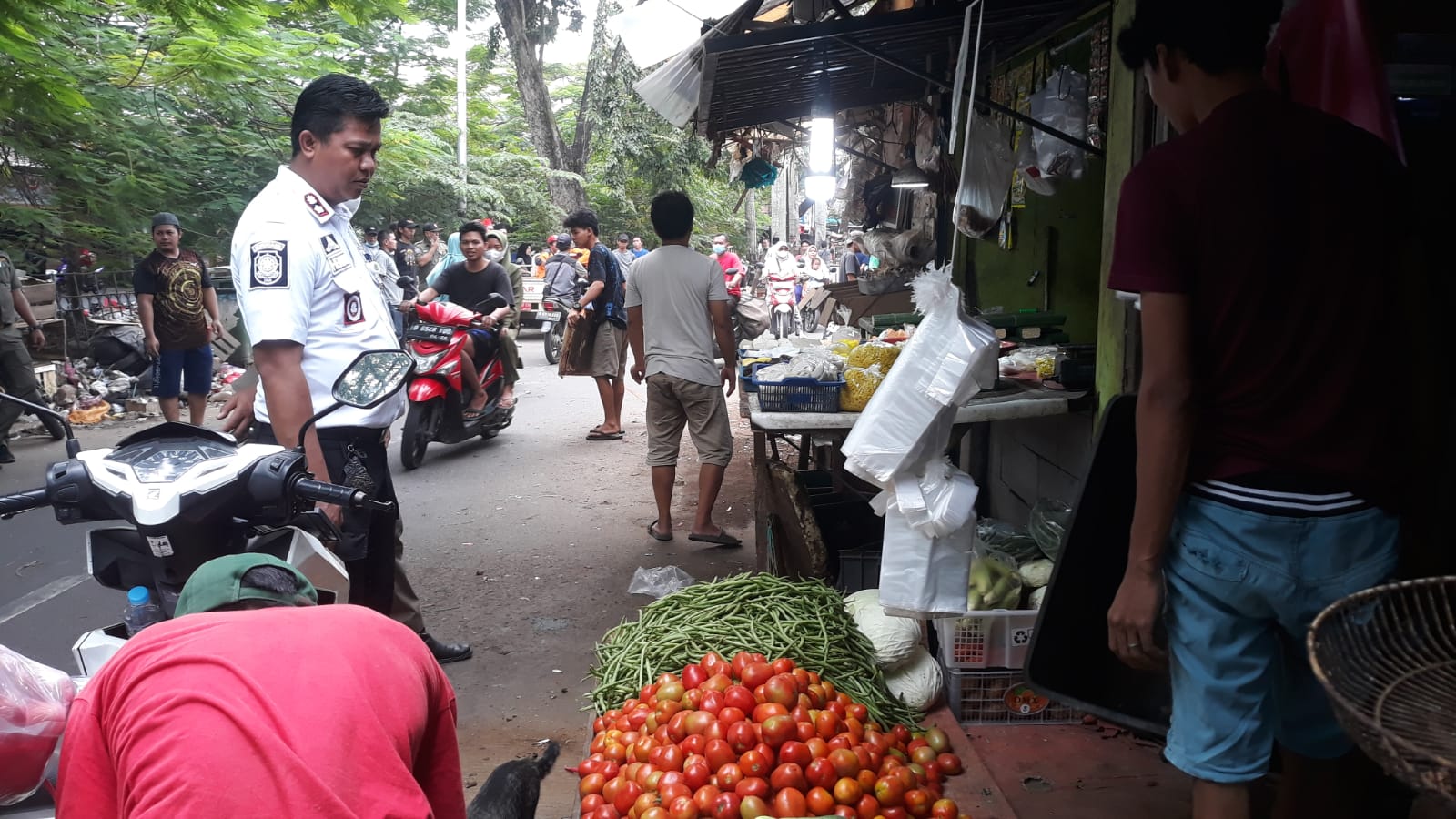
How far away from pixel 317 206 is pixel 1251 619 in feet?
9.18

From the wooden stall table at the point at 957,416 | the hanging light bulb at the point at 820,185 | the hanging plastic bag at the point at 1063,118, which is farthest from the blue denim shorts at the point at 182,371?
the hanging plastic bag at the point at 1063,118

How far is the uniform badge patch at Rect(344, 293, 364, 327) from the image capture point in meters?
3.20

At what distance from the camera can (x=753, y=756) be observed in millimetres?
2680

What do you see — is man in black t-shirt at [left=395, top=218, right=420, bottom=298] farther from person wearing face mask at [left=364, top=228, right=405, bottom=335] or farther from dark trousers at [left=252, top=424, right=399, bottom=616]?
dark trousers at [left=252, top=424, right=399, bottom=616]

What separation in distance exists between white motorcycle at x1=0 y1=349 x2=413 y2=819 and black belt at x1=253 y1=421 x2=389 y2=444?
3.35ft

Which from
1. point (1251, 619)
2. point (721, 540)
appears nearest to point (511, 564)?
point (721, 540)

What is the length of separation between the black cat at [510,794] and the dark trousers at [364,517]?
0.89 metres

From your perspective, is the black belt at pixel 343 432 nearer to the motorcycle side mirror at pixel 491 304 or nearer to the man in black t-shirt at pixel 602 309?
the motorcycle side mirror at pixel 491 304

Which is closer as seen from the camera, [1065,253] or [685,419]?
[1065,253]

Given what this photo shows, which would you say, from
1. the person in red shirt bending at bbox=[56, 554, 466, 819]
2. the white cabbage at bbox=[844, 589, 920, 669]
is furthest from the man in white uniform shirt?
the white cabbage at bbox=[844, 589, 920, 669]

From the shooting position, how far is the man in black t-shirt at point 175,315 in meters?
8.93

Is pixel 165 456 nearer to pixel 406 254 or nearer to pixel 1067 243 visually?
pixel 1067 243

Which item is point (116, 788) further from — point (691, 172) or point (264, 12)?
point (691, 172)

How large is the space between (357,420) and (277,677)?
2.02 meters
